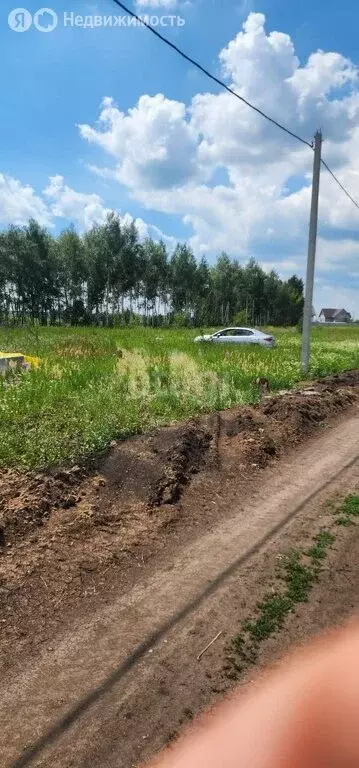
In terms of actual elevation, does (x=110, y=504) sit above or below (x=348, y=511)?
above

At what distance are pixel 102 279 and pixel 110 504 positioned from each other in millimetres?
57265

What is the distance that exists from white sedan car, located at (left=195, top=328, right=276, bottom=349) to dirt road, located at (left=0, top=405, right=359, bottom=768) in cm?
2196

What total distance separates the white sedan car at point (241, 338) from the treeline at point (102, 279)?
29.0 meters

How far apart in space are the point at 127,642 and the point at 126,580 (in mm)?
758

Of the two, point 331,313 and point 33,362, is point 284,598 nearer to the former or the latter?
point 33,362

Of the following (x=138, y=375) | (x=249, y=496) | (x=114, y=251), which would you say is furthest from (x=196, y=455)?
(x=114, y=251)

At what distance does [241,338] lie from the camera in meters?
27.6

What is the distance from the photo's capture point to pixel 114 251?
197 ft

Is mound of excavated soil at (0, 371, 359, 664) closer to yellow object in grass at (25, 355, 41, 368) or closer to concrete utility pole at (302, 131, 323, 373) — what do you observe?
yellow object in grass at (25, 355, 41, 368)

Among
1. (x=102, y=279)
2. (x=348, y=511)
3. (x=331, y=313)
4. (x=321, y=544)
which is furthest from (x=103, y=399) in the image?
(x=331, y=313)

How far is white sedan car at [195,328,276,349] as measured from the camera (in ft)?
88.3

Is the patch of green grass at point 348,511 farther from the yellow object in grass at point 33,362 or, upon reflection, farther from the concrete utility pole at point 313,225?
the concrete utility pole at point 313,225

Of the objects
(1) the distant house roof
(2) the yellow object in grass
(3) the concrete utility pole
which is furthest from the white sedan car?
(1) the distant house roof

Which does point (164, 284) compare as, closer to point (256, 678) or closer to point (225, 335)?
point (225, 335)
